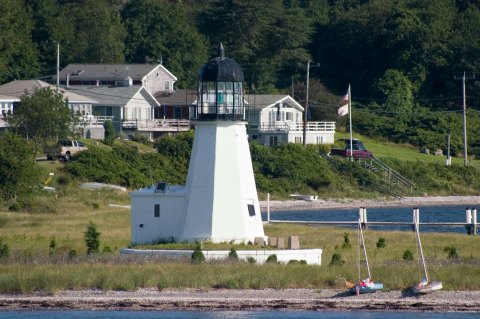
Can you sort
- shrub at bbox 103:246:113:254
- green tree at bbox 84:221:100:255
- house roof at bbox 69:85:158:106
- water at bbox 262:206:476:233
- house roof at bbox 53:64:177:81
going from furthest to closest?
1. house roof at bbox 53:64:177:81
2. house roof at bbox 69:85:158:106
3. water at bbox 262:206:476:233
4. green tree at bbox 84:221:100:255
5. shrub at bbox 103:246:113:254

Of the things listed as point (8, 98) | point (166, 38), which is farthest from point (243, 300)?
point (166, 38)

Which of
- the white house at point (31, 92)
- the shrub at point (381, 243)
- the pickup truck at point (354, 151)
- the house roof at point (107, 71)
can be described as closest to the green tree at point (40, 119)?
the white house at point (31, 92)

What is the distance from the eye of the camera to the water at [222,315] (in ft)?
115

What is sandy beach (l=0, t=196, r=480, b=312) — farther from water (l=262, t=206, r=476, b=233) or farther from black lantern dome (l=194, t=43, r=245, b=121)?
water (l=262, t=206, r=476, b=233)

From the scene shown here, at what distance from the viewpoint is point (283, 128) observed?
288 feet

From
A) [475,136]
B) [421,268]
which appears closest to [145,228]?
[421,268]

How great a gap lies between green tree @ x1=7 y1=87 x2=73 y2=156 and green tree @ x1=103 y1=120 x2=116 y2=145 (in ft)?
12.8

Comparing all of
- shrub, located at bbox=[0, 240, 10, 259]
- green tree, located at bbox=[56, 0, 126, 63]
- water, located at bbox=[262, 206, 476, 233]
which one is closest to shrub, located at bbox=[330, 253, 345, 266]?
shrub, located at bbox=[0, 240, 10, 259]

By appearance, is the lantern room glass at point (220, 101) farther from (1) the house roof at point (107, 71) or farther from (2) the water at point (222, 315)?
(1) the house roof at point (107, 71)

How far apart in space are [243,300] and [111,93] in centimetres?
5234

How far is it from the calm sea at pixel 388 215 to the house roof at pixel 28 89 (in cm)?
1648

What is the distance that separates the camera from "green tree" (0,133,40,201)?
61.6 meters

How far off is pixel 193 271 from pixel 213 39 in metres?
65.8

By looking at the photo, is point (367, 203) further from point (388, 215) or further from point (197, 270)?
point (197, 270)
